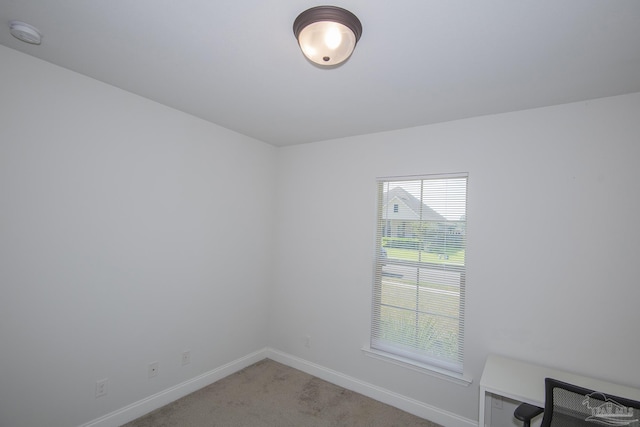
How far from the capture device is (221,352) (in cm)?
311

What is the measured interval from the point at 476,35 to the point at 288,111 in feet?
4.98

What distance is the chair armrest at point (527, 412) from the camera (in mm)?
1608

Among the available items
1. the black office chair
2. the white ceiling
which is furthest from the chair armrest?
the white ceiling

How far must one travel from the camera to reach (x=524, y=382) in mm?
1899

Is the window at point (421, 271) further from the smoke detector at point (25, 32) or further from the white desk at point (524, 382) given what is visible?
the smoke detector at point (25, 32)

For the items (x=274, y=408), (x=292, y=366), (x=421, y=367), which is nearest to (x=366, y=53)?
(x=421, y=367)

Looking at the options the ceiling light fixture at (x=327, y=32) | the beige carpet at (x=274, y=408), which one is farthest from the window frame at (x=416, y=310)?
the ceiling light fixture at (x=327, y=32)

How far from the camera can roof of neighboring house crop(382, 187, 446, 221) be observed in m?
2.70

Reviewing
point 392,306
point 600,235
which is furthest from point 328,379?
point 600,235

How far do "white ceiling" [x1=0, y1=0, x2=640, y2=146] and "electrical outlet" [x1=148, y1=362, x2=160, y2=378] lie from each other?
2.27 meters

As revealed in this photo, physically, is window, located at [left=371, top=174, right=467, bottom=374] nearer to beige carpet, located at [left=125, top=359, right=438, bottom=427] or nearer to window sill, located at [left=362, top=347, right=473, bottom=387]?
window sill, located at [left=362, top=347, right=473, bottom=387]

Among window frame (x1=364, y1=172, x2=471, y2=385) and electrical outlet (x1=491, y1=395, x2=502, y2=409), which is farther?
window frame (x1=364, y1=172, x2=471, y2=385)

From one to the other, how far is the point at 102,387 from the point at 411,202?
2963 millimetres

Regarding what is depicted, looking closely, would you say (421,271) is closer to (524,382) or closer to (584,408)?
(524,382)
